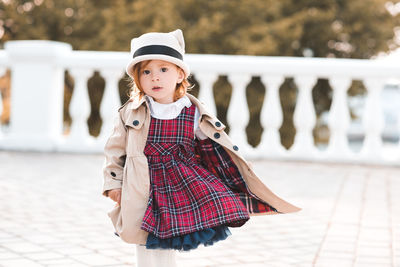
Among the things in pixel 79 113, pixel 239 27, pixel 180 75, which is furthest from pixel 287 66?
pixel 239 27

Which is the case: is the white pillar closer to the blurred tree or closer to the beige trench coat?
the beige trench coat

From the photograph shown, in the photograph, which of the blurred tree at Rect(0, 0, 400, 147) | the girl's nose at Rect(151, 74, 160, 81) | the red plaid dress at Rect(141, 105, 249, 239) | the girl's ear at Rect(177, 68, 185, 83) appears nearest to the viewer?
the red plaid dress at Rect(141, 105, 249, 239)

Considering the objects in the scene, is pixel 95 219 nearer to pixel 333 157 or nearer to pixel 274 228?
pixel 274 228

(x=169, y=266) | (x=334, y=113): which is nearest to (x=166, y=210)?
(x=169, y=266)

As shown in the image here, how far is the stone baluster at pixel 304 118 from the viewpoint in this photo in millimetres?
7930

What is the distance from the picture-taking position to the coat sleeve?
281 centimetres

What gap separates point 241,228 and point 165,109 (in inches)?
71.7

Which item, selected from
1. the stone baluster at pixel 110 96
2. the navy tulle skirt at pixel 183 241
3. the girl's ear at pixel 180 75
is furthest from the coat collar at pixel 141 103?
the stone baluster at pixel 110 96

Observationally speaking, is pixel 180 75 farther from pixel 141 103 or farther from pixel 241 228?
pixel 241 228

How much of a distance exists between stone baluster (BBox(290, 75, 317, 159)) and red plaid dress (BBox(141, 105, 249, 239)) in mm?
5119

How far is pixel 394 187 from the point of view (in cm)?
651

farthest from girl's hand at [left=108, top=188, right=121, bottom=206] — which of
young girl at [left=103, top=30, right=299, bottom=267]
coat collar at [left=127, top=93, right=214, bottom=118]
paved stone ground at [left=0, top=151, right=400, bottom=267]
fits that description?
paved stone ground at [left=0, top=151, right=400, bottom=267]

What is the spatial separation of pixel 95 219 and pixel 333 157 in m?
4.24

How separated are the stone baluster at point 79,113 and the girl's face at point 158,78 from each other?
5.37m
